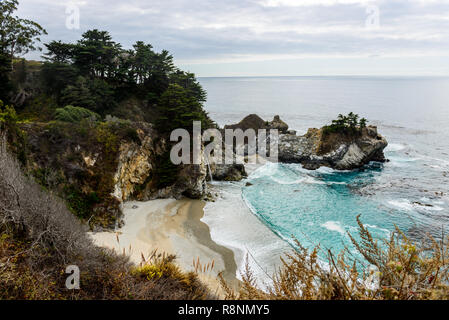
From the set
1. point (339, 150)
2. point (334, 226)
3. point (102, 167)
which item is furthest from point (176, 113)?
point (339, 150)

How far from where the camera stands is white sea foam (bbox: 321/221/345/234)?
20.6 meters

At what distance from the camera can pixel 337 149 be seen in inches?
1553

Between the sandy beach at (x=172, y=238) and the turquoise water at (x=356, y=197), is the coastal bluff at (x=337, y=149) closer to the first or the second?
the turquoise water at (x=356, y=197)

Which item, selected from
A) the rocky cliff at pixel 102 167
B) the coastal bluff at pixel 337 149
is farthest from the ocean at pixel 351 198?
the rocky cliff at pixel 102 167

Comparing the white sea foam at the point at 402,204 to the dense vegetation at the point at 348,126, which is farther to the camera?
the dense vegetation at the point at 348,126

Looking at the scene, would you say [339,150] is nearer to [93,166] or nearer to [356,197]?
[356,197]

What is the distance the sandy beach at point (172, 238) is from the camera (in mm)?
15315

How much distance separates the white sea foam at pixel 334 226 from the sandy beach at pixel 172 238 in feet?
30.7

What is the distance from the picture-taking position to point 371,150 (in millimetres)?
39656

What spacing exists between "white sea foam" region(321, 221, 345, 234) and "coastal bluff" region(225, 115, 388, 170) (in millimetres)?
17601

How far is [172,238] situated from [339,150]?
103 feet
